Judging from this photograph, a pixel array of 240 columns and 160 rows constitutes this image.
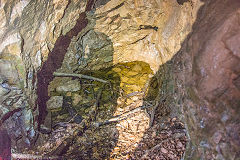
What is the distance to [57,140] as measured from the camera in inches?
125

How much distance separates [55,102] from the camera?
378cm

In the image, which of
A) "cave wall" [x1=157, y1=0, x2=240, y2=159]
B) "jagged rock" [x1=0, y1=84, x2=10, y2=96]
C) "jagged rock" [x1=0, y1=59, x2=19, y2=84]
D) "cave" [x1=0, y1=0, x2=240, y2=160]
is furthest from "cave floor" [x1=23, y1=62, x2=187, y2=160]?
"jagged rock" [x1=0, y1=59, x2=19, y2=84]

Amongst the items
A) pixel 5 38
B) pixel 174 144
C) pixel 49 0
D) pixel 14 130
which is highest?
pixel 49 0

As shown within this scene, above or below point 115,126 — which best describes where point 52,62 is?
above

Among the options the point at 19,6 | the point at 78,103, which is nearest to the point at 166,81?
the point at 78,103

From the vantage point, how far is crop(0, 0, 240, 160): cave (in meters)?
1.58

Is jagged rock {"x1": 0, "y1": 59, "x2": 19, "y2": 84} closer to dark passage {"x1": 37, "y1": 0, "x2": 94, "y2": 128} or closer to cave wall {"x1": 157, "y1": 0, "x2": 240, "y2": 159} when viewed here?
dark passage {"x1": 37, "y1": 0, "x2": 94, "y2": 128}

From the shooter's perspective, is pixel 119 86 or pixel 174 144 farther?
pixel 119 86

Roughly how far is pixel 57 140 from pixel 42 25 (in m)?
1.97

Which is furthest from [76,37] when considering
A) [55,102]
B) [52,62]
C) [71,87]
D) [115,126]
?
[115,126]

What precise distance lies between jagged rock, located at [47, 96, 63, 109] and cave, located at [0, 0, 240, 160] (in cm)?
2

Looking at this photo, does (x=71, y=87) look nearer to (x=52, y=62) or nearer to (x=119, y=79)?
(x=52, y=62)

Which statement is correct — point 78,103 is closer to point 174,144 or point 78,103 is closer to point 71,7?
point 71,7

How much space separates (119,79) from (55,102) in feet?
5.39
